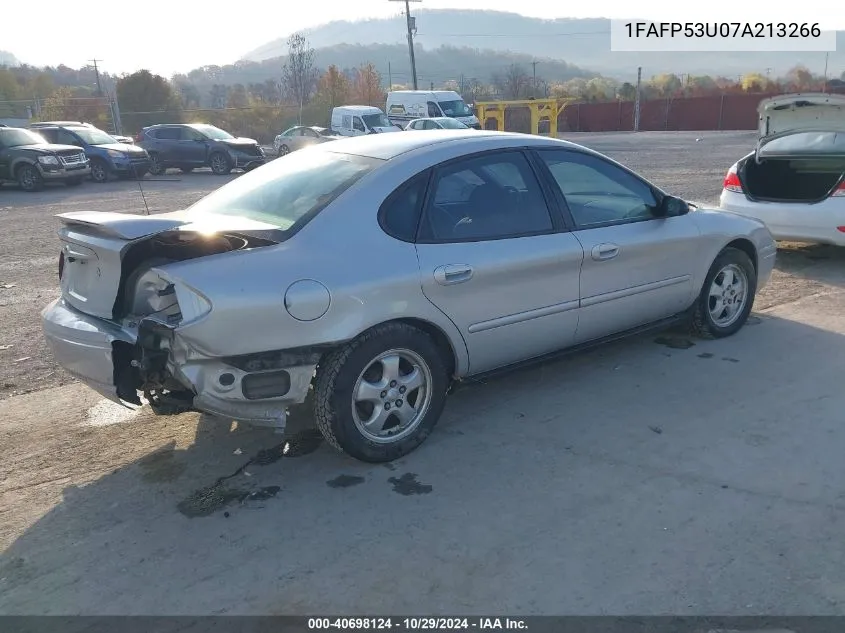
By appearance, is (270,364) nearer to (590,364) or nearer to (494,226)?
(494,226)

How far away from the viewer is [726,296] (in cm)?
552

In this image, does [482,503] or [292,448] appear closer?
[482,503]

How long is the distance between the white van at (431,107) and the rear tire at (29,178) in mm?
15165

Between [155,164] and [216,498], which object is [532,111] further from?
[216,498]

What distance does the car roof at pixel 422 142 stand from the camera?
13.6 feet

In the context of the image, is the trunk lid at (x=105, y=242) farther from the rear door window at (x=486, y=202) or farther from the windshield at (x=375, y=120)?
the windshield at (x=375, y=120)

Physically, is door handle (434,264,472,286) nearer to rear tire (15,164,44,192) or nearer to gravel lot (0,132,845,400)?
gravel lot (0,132,845,400)

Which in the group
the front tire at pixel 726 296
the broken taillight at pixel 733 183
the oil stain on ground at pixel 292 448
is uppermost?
the broken taillight at pixel 733 183

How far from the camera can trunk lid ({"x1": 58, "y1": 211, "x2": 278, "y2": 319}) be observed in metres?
3.43

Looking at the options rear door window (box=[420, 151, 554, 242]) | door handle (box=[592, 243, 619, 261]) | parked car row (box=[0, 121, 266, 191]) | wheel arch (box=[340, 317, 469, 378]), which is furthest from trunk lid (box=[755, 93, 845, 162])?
parked car row (box=[0, 121, 266, 191])

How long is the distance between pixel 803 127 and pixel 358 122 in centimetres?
2015

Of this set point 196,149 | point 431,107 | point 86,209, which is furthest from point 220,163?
point 431,107

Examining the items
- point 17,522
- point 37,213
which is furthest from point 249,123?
point 17,522

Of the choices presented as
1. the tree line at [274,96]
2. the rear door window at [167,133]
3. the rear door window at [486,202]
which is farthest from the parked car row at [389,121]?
the rear door window at [486,202]
